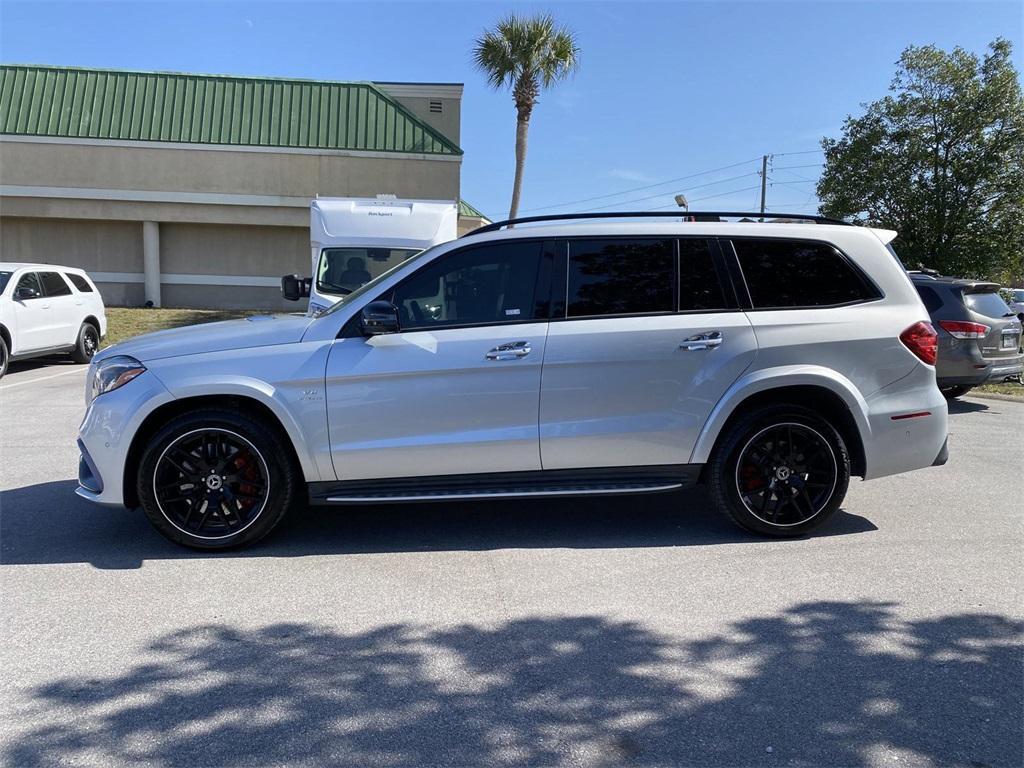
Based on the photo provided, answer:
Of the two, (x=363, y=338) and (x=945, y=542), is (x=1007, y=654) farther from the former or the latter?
(x=363, y=338)

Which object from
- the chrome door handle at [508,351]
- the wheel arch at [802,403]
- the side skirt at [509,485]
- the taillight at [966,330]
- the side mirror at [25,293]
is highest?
the side mirror at [25,293]

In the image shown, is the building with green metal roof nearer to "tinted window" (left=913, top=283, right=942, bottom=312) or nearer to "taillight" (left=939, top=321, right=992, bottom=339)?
"tinted window" (left=913, top=283, right=942, bottom=312)

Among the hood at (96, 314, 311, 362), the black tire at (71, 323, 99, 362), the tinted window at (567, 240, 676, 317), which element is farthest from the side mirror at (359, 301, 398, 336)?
the black tire at (71, 323, 99, 362)

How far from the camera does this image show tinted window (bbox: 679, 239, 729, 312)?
17.1 ft

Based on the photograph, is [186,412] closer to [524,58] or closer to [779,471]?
[779,471]

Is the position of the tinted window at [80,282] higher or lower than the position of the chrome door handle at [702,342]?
higher

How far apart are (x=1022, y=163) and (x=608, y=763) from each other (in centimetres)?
2242

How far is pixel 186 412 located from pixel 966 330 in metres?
8.86

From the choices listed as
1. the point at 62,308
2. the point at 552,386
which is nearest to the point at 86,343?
the point at 62,308

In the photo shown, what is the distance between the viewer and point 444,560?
4844 millimetres

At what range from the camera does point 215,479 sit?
4875mm

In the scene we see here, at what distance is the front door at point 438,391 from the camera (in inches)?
191

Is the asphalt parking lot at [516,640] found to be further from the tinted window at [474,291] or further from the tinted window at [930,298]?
the tinted window at [930,298]

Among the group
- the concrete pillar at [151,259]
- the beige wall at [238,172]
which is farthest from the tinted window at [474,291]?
the concrete pillar at [151,259]
